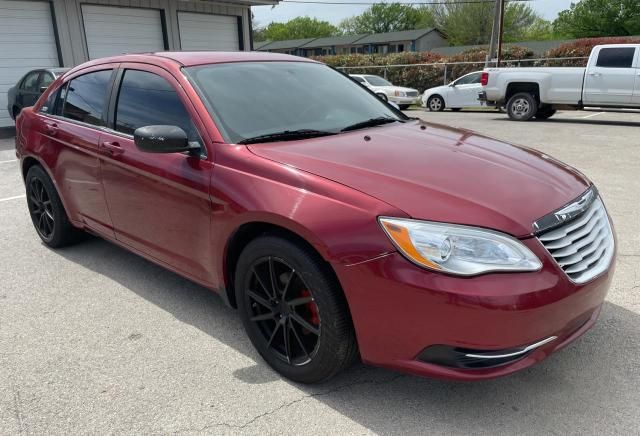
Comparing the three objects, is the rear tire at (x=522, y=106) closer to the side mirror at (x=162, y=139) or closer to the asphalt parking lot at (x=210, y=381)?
the asphalt parking lot at (x=210, y=381)

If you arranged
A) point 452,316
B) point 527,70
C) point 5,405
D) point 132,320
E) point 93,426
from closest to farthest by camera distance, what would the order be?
point 452,316
point 93,426
point 5,405
point 132,320
point 527,70

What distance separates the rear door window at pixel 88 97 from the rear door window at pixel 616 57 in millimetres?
13259

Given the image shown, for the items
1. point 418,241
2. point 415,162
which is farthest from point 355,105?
point 418,241

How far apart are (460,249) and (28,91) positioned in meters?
13.3

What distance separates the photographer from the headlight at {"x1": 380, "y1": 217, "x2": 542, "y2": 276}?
85.0 inches

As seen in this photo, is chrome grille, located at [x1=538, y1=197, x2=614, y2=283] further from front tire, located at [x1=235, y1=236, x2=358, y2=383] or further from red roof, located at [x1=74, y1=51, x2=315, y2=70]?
red roof, located at [x1=74, y1=51, x2=315, y2=70]

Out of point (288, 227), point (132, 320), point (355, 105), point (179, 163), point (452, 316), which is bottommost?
point (132, 320)

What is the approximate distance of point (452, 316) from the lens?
7.02ft

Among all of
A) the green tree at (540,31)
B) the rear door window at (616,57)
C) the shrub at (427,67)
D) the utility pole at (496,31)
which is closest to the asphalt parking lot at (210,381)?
the rear door window at (616,57)

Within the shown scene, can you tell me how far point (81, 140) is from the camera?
3961 mm

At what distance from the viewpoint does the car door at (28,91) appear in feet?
41.0

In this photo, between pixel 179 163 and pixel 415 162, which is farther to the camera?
pixel 179 163

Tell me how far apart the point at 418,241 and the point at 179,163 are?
5.13 ft

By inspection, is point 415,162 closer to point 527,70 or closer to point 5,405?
point 5,405
